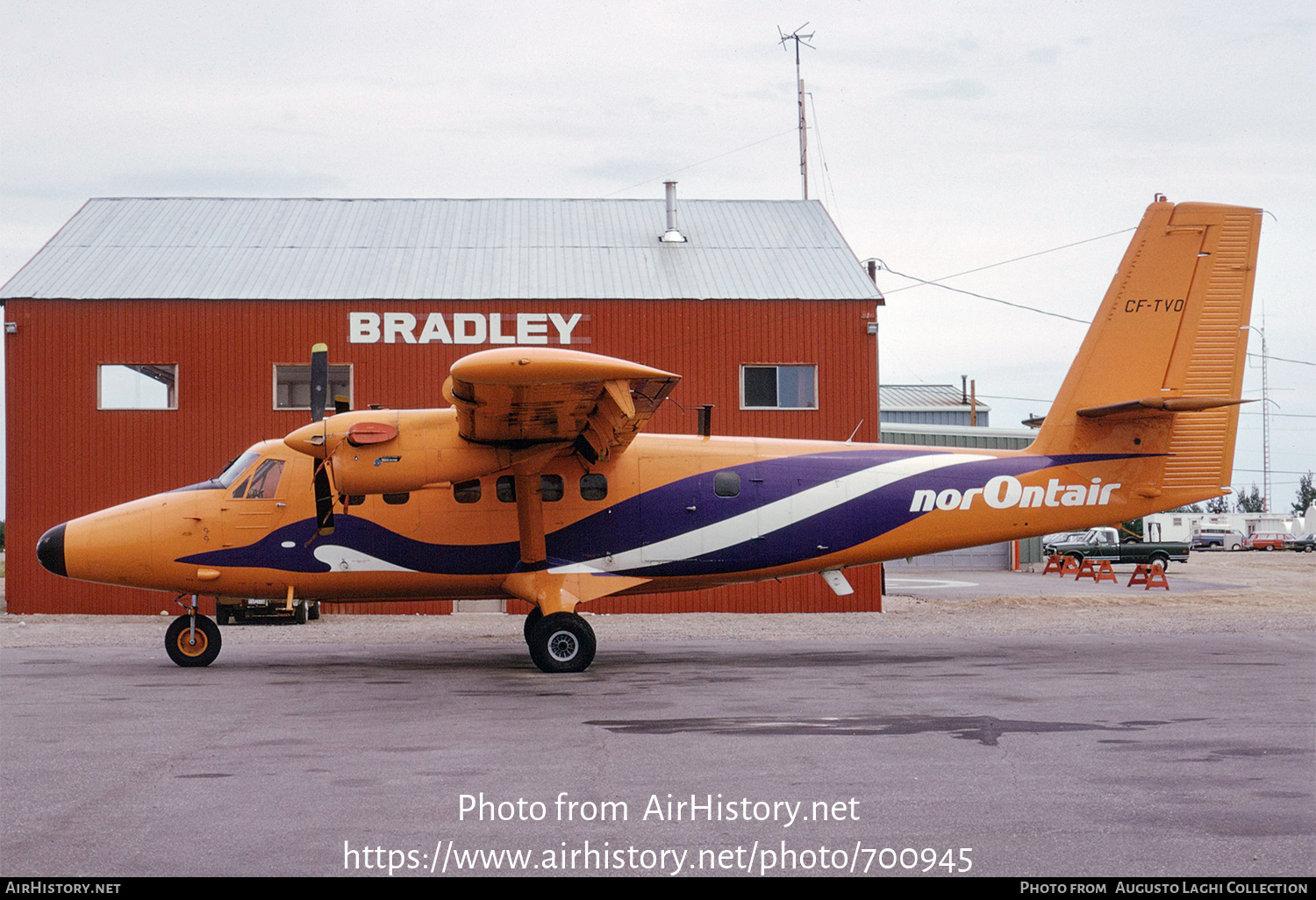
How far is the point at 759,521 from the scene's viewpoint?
48.2ft

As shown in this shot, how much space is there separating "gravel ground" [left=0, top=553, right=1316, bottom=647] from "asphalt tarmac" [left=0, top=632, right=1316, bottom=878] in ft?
14.5

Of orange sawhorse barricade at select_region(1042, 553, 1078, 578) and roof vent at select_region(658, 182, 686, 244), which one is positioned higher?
roof vent at select_region(658, 182, 686, 244)

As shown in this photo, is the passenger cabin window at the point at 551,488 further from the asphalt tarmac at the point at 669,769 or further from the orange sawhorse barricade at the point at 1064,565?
the orange sawhorse barricade at the point at 1064,565

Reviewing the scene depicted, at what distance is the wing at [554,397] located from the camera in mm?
11070

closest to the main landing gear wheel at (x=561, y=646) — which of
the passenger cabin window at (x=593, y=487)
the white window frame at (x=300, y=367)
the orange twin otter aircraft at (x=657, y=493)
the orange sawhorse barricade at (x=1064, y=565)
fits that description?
the orange twin otter aircraft at (x=657, y=493)

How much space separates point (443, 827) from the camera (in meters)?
6.34

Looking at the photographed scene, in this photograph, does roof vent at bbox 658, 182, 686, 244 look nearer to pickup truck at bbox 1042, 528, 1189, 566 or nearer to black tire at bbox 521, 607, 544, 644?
black tire at bbox 521, 607, 544, 644

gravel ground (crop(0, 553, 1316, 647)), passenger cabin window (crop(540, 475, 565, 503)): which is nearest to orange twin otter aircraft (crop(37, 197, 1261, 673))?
passenger cabin window (crop(540, 475, 565, 503))

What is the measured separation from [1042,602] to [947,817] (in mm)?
19108

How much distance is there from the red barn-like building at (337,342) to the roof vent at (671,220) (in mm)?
781

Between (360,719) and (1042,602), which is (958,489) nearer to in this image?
(360,719)

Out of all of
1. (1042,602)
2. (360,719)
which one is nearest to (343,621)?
(360,719)

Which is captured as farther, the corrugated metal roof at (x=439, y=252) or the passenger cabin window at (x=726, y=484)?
the corrugated metal roof at (x=439, y=252)

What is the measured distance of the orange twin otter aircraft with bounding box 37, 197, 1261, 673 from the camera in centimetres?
1358
